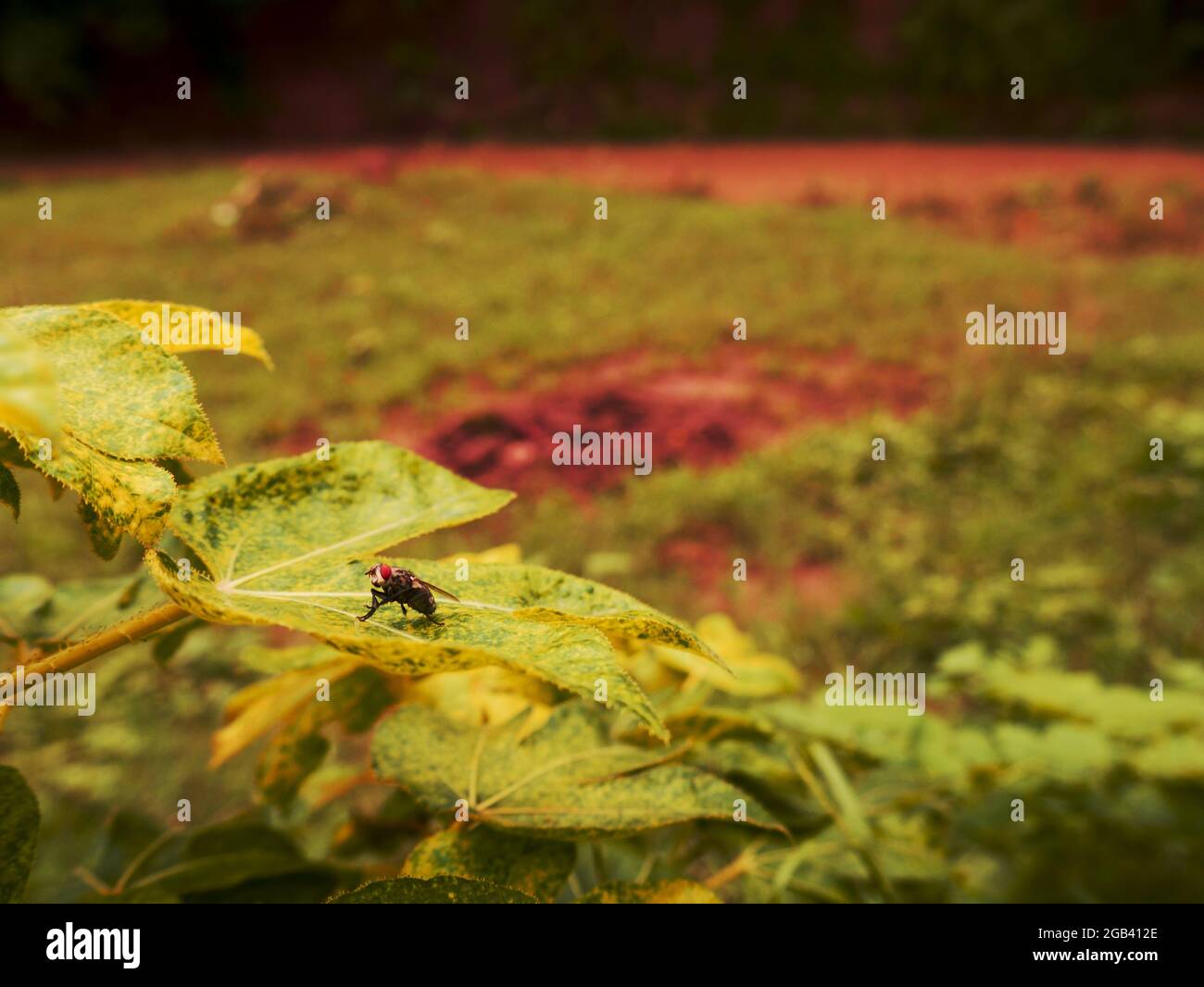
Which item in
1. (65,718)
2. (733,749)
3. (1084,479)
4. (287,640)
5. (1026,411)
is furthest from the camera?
(1026,411)

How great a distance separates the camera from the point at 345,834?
2.23 ft

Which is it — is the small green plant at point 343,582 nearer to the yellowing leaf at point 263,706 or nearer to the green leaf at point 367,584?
the green leaf at point 367,584

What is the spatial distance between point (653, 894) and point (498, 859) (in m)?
0.08

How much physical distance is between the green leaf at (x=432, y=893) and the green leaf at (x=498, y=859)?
79 millimetres

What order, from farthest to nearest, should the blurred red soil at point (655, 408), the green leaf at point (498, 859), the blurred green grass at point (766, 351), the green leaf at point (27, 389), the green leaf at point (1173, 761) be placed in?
the blurred red soil at point (655, 408) < the blurred green grass at point (766, 351) < the green leaf at point (1173, 761) < the green leaf at point (498, 859) < the green leaf at point (27, 389)

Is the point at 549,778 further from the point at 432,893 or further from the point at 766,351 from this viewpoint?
the point at 766,351

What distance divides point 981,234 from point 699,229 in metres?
2.04

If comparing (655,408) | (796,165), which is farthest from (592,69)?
(655,408)

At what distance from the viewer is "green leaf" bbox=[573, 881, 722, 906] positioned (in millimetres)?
449

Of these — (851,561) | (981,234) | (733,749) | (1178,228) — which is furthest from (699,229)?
(733,749)

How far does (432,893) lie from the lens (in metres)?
0.37

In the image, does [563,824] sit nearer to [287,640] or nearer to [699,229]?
[287,640]

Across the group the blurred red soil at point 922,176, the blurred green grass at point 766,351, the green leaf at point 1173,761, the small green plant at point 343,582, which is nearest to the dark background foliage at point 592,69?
the blurred red soil at point 922,176

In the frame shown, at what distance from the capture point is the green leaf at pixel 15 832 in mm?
400
